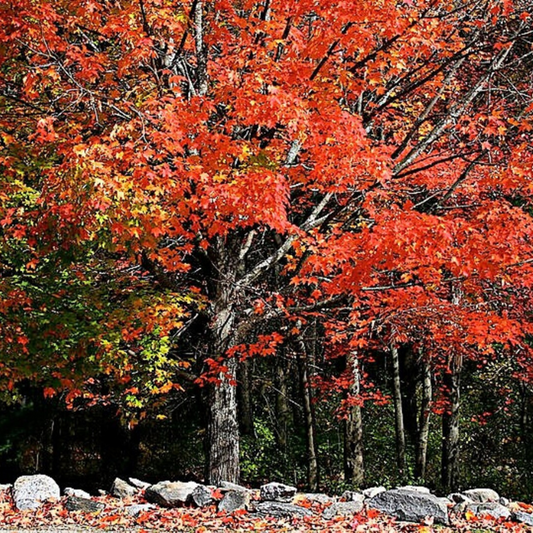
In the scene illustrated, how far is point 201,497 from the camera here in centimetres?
805

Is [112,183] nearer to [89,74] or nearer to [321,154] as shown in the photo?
[89,74]

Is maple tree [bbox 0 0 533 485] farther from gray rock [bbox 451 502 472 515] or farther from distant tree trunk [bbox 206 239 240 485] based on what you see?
gray rock [bbox 451 502 472 515]

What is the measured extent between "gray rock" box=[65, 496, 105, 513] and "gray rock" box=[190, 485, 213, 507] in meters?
1.04

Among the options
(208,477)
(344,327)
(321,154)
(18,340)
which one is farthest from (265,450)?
(321,154)

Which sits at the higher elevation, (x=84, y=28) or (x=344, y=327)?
(x=84, y=28)

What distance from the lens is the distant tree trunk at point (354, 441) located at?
590 inches

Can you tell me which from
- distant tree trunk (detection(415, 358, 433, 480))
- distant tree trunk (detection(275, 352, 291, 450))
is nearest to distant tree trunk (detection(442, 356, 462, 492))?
distant tree trunk (detection(415, 358, 433, 480))

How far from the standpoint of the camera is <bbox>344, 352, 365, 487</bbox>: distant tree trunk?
15.0 meters

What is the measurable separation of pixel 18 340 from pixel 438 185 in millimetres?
7252

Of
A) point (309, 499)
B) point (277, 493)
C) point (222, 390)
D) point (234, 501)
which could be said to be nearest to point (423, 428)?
point (222, 390)

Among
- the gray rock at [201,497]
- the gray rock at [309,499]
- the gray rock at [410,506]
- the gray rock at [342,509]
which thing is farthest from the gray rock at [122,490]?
the gray rock at [410,506]

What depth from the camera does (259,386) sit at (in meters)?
20.8

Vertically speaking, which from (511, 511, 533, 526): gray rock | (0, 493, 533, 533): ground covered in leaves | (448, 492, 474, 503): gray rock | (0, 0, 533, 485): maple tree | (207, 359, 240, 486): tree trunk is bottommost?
(0, 493, 533, 533): ground covered in leaves

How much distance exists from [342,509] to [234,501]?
1175 mm
